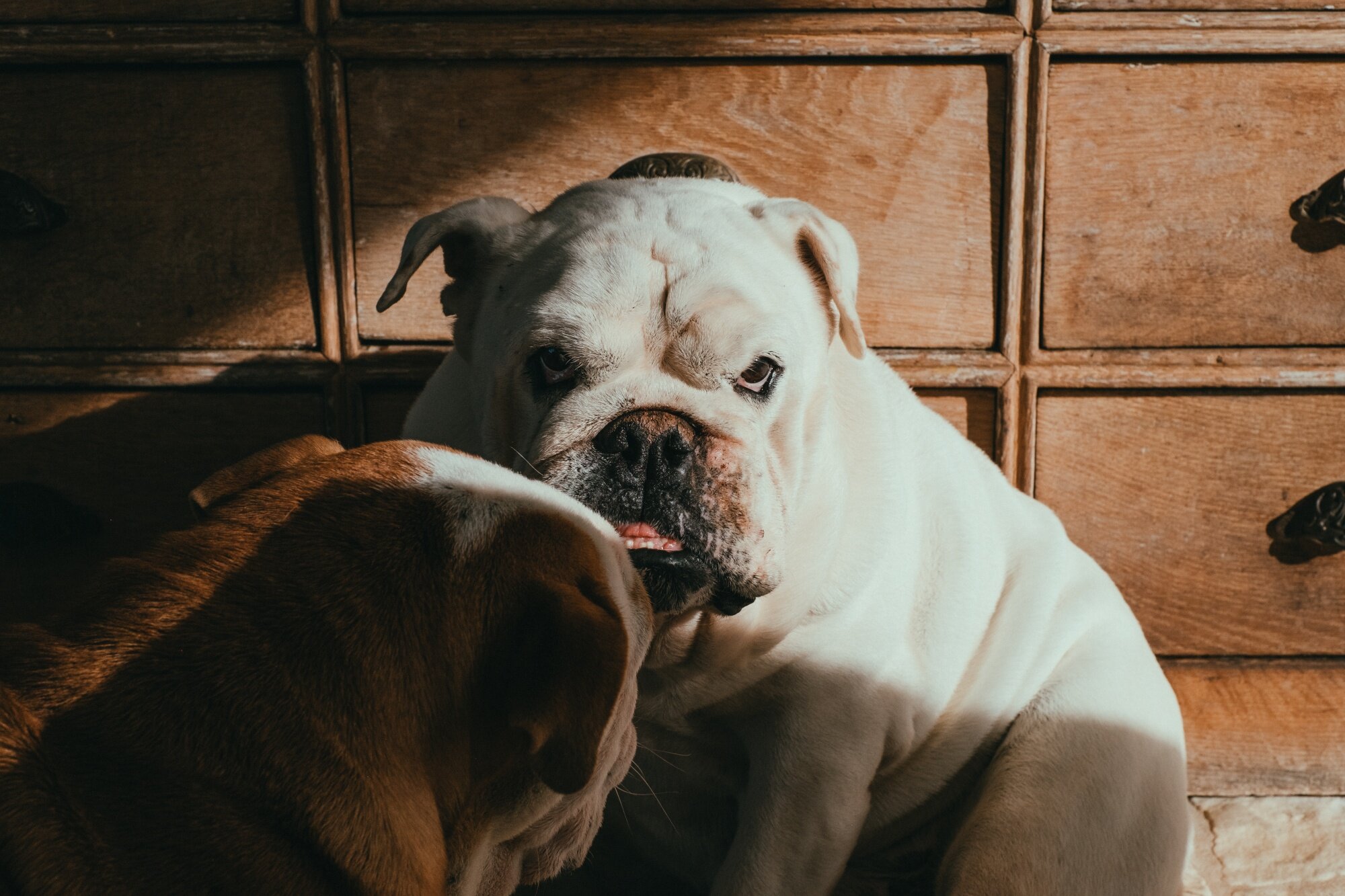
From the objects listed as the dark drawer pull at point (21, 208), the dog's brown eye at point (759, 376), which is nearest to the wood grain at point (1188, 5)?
the dog's brown eye at point (759, 376)

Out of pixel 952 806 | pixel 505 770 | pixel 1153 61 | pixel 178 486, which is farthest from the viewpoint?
pixel 178 486

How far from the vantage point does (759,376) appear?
1623 millimetres

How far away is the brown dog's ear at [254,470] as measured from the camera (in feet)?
4.40

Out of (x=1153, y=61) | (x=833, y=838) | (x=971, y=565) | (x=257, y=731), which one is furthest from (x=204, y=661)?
(x=1153, y=61)

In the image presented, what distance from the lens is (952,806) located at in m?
1.81

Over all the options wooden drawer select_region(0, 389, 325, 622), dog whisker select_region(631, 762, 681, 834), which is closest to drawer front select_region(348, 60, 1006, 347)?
wooden drawer select_region(0, 389, 325, 622)

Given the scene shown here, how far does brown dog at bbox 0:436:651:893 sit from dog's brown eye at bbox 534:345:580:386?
35 cm

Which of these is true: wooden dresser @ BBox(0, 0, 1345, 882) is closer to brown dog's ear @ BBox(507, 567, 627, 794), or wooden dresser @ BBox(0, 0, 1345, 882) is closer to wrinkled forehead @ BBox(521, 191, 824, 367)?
wrinkled forehead @ BBox(521, 191, 824, 367)

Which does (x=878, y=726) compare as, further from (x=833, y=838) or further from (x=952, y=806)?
(x=952, y=806)

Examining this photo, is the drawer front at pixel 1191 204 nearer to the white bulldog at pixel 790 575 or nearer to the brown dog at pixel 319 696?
the white bulldog at pixel 790 575

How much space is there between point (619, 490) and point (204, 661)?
0.57m

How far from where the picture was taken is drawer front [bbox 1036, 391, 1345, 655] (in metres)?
2.15

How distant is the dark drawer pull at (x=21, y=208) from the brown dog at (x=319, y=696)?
1.15 meters

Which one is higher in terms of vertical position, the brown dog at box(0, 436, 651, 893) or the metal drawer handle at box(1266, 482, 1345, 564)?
the brown dog at box(0, 436, 651, 893)
